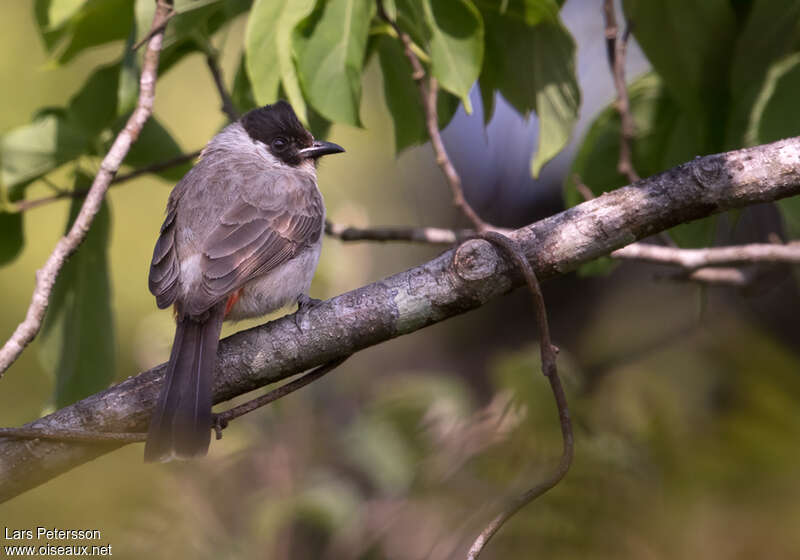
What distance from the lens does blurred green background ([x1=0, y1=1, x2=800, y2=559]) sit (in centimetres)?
316

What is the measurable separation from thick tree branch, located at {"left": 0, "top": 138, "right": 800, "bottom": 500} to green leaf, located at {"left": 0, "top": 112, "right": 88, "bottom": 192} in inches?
45.0

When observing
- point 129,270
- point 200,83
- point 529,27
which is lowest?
point 129,270

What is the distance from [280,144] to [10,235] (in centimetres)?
133

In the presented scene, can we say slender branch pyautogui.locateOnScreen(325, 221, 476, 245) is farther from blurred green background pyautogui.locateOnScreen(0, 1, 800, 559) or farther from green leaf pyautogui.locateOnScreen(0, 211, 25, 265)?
green leaf pyautogui.locateOnScreen(0, 211, 25, 265)

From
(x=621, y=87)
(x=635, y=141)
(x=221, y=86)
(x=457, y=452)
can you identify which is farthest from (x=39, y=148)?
(x=635, y=141)

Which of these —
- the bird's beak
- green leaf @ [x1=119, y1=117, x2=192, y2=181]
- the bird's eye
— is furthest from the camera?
the bird's eye

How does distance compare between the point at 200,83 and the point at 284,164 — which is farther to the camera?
the point at 200,83

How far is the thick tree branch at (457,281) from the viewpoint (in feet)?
7.41

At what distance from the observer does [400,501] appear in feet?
12.0

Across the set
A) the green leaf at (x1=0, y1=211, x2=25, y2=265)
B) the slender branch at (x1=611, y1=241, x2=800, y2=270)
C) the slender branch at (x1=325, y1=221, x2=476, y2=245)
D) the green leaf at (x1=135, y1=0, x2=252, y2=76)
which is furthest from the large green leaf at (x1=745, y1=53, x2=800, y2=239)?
the green leaf at (x1=0, y1=211, x2=25, y2=265)

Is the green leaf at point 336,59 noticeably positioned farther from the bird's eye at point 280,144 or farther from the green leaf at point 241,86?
the bird's eye at point 280,144

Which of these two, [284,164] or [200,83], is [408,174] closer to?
[200,83]

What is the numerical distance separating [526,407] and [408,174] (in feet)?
13.7

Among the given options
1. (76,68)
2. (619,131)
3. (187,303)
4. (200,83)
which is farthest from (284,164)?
(76,68)
